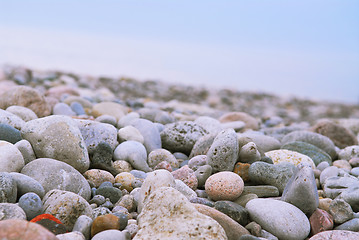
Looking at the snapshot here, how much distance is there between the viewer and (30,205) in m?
2.83

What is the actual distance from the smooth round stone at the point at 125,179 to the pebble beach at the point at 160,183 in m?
0.01

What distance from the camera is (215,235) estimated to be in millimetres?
2594

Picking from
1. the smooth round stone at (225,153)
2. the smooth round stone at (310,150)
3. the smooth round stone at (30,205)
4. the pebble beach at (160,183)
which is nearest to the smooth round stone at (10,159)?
the pebble beach at (160,183)

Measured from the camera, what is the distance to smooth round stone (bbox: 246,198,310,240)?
3.07 meters

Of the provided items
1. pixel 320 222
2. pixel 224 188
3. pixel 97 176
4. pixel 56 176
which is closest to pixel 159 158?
pixel 97 176

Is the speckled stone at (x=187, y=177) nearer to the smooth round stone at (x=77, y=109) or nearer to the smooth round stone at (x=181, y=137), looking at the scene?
the smooth round stone at (x=181, y=137)

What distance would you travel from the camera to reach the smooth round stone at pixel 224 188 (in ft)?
11.4

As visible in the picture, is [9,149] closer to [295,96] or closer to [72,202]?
[72,202]

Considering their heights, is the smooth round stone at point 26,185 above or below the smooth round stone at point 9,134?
below

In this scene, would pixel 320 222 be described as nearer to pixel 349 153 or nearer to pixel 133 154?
pixel 133 154

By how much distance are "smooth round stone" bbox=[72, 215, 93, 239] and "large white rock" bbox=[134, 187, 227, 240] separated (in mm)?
440

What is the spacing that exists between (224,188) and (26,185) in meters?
1.90

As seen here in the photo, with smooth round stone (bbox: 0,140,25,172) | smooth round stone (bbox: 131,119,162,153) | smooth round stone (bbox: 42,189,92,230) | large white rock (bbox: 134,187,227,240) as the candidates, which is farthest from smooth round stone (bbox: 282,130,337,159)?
smooth round stone (bbox: 0,140,25,172)

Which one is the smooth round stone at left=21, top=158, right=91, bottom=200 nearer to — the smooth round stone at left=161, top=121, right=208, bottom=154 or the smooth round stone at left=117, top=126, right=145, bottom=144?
the smooth round stone at left=117, top=126, right=145, bottom=144
